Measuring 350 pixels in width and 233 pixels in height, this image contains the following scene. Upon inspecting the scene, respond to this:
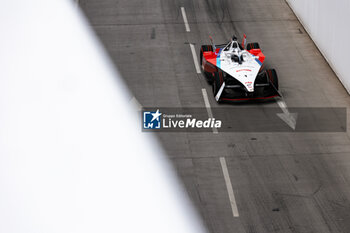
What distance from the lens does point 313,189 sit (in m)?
16.8

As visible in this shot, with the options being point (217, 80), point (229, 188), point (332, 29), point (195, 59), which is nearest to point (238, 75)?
point (217, 80)

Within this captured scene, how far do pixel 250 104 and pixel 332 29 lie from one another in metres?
4.92

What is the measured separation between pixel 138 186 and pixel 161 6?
46.3ft

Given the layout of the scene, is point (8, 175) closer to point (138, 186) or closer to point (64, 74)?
point (138, 186)

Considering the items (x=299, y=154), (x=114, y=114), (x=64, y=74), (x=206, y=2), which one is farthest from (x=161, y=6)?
(x=299, y=154)

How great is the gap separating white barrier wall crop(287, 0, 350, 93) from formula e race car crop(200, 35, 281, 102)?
2.75 metres

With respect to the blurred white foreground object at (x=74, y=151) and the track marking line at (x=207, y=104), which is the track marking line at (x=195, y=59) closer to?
the track marking line at (x=207, y=104)

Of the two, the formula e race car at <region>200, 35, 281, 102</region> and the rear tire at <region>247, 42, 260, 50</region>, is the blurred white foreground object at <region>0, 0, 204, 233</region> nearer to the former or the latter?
the formula e race car at <region>200, 35, 281, 102</region>

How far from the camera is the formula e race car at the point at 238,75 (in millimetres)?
20797

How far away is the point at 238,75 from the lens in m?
20.9

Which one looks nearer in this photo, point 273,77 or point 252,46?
point 273,77

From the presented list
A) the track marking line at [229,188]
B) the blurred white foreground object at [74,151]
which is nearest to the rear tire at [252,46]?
the blurred white foreground object at [74,151]

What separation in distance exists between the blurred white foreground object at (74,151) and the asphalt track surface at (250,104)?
2.39 ft

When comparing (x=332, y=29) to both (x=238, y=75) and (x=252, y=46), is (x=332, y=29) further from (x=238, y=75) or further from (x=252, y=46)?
(x=238, y=75)
